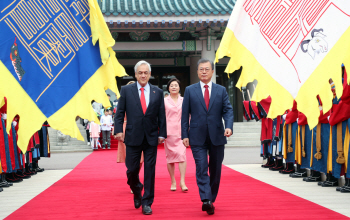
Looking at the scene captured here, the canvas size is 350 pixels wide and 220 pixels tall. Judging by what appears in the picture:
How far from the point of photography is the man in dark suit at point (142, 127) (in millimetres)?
4375

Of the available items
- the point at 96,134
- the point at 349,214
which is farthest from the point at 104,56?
the point at 96,134

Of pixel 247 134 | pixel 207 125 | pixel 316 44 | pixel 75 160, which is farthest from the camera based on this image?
pixel 247 134

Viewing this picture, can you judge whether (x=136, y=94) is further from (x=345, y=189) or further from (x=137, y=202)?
(x=345, y=189)

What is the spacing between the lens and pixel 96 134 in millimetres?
15164

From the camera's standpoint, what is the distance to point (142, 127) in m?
4.40

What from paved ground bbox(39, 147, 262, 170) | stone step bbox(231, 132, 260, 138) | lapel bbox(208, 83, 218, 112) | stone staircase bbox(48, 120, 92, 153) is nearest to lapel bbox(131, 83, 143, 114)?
lapel bbox(208, 83, 218, 112)

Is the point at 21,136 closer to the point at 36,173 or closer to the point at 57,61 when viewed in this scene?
the point at 57,61

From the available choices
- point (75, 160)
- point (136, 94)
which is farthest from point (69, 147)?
point (136, 94)

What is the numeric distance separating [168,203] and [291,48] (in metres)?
2.34

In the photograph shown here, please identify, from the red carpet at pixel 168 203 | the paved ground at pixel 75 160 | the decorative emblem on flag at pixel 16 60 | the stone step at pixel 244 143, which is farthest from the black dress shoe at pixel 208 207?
the stone step at pixel 244 143

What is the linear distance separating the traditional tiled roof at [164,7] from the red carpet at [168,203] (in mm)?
8801

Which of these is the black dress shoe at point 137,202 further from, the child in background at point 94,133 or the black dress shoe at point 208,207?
the child in background at point 94,133

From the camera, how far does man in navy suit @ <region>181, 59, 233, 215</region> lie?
171 inches

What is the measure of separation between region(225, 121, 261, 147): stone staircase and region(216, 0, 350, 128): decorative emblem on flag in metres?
12.1
